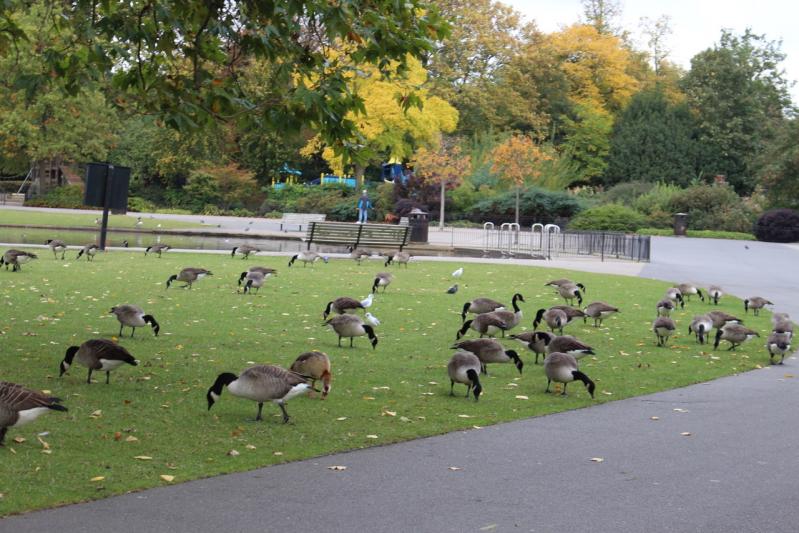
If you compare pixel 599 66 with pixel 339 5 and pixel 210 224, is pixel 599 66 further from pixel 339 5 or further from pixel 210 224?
pixel 339 5

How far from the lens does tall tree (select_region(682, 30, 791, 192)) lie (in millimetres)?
69375

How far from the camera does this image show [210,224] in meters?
49.9

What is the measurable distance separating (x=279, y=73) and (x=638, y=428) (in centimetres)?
588

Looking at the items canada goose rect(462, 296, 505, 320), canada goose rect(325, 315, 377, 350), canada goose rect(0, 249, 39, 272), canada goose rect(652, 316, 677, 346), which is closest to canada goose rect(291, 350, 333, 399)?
canada goose rect(325, 315, 377, 350)

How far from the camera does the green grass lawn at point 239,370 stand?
751 centimetres

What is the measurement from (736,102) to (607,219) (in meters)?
22.7

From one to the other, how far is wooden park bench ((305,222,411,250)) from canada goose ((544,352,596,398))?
23441 millimetres

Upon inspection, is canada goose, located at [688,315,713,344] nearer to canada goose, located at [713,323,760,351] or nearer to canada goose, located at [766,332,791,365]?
canada goose, located at [713,323,760,351]

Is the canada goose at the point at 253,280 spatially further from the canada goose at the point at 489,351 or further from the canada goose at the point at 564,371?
the canada goose at the point at 564,371

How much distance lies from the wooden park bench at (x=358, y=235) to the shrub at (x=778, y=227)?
2796 cm

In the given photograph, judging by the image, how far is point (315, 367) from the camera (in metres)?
10.1

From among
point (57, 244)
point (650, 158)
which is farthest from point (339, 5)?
point (650, 158)

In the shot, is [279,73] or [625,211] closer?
[279,73]

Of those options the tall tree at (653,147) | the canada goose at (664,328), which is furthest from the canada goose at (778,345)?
the tall tree at (653,147)
